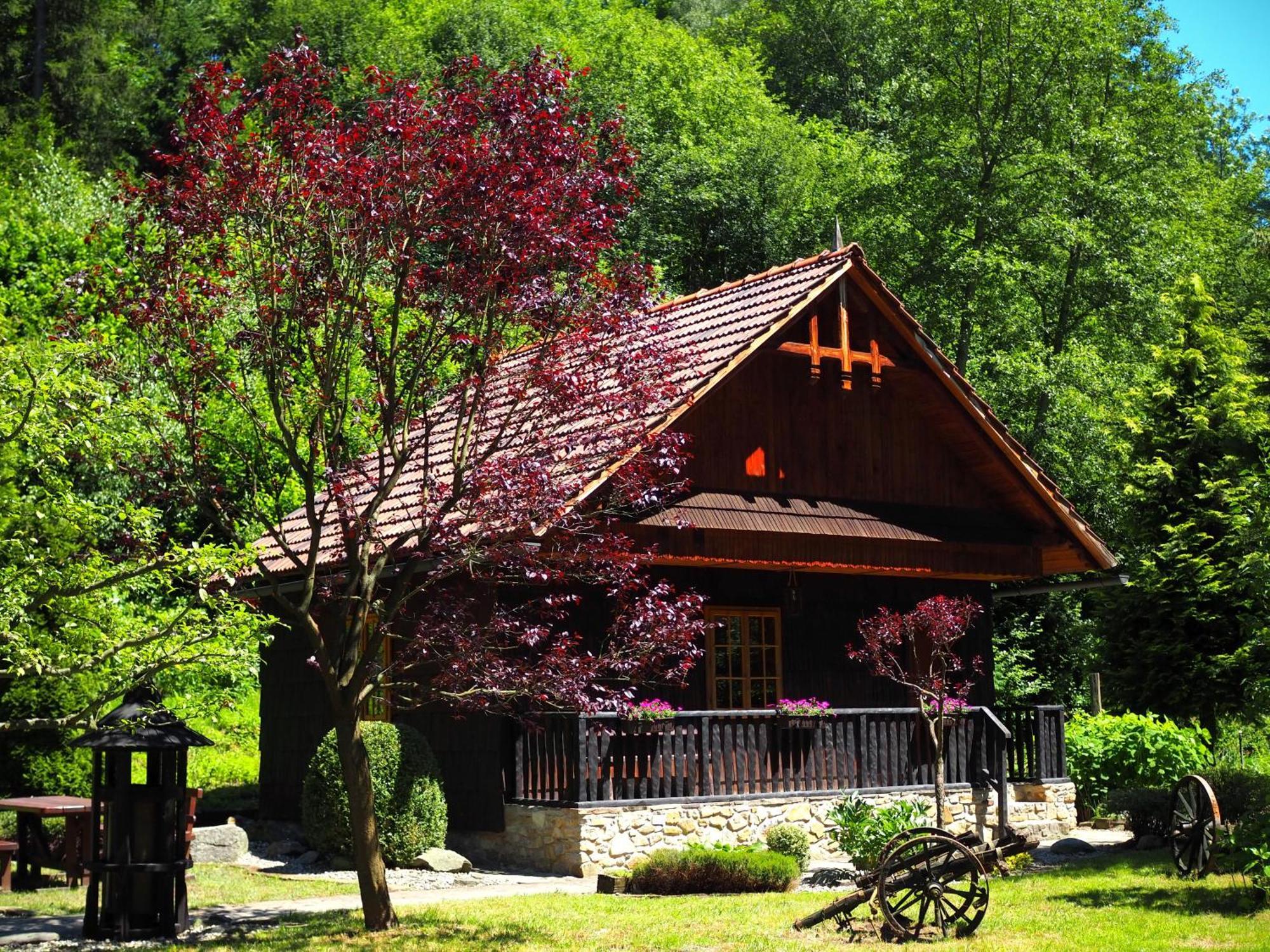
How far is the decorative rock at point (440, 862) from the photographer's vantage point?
15.7 meters

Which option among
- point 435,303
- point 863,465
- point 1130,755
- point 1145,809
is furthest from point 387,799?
point 1130,755

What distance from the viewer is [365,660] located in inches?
464

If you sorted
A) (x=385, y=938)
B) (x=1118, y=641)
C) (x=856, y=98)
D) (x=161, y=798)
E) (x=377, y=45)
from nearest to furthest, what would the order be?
(x=385, y=938) < (x=161, y=798) < (x=1118, y=641) < (x=377, y=45) < (x=856, y=98)

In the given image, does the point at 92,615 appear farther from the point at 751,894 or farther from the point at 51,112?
the point at 51,112

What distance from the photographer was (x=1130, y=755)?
2086cm

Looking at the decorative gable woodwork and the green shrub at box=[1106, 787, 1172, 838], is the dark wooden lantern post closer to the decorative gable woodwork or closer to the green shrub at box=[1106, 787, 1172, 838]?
the decorative gable woodwork

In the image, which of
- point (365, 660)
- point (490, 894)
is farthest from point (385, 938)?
point (490, 894)

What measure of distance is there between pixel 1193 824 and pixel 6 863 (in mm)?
11514

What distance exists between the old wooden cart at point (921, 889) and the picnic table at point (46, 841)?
24.3 feet

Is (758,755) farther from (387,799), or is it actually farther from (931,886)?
(931,886)

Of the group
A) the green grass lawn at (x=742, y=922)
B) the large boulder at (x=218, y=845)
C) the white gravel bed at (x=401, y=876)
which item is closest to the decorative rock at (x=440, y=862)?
the white gravel bed at (x=401, y=876)

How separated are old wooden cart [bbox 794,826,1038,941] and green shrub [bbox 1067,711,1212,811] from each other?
30.6 feet

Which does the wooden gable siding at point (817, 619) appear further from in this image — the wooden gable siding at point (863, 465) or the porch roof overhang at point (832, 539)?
the wooden gable siding at point (863, 465)

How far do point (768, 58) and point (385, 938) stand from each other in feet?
148
